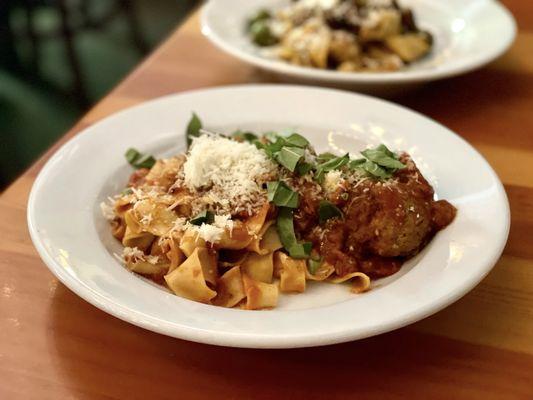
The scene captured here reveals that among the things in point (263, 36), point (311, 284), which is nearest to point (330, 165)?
point (311, 284)

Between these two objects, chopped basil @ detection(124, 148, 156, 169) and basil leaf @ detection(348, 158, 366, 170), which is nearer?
basil leaf @ detection(348, 158, 366, 170)

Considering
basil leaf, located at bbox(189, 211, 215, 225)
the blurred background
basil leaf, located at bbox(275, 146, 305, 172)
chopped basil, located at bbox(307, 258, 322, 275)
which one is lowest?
the blurred background

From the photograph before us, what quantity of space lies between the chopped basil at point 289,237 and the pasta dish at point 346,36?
975 millimetres

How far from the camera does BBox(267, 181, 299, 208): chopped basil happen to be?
5.04 feet

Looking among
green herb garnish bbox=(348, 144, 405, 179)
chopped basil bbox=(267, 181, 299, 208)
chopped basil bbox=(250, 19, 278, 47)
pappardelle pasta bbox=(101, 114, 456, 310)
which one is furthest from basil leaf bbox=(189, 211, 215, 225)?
chopped basil bbox=(250, 19, 278, 47)

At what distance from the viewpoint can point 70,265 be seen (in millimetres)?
1355

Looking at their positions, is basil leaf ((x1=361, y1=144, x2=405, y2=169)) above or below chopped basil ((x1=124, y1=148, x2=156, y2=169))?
above

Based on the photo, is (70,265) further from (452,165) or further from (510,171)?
(510,171)

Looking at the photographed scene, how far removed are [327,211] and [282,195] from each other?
0.11m

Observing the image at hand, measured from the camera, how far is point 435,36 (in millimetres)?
2777

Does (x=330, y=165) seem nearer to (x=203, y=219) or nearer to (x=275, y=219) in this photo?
(x=275, y=219)

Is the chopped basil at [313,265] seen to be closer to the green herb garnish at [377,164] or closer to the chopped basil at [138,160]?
the green herb garnish at [377,164]

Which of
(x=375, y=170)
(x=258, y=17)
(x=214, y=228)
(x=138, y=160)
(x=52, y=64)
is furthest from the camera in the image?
(x=52, y=64)

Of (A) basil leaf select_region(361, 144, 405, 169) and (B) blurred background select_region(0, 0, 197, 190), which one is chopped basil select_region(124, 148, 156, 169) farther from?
(B) blurred background select_region(0, 0, 197, 190)
